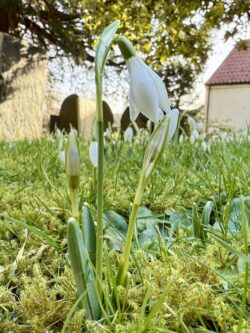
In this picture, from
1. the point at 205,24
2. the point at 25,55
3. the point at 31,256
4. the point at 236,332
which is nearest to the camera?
the point at 236,332

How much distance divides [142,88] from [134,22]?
654 cm

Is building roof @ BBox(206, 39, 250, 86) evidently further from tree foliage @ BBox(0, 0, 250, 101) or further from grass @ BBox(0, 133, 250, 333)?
grass @ BBox(0, 133, 250, 333)

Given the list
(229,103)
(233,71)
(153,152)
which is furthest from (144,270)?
(233,71)

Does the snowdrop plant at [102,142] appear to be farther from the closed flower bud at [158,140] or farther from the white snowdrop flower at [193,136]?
the white snowdrop flower at [193,136]

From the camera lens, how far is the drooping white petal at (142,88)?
0.67 m

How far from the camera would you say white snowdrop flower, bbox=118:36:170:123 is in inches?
26.3

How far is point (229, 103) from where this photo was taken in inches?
866

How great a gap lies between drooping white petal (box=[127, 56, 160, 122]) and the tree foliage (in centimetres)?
560

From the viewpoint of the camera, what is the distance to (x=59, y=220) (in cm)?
122

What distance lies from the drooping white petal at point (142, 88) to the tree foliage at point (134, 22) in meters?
5.60

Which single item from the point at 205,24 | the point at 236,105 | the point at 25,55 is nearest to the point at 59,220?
the point at 25,55

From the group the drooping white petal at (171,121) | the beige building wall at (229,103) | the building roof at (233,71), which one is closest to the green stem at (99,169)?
the drooping white petal at (171,121)

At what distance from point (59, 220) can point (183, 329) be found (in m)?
0.61

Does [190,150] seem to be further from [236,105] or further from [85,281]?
[236,105]
